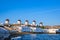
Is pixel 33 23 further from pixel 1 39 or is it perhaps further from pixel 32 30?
pixel 1 39

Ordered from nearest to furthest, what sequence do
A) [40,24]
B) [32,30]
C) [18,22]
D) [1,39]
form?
[1,39] → [32,30] → [18,22] → [40,24]

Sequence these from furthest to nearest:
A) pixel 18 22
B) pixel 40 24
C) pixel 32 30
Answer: pixel 40 24, pixel 18 22, pixel 32 30

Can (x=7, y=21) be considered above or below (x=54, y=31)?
above

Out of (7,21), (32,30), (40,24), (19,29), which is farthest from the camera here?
(40,24)

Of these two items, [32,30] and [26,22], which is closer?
[32,30]

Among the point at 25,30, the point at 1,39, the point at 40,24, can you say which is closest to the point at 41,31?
the point at 25,30

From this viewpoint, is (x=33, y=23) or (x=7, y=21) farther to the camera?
(x=33, y=23)

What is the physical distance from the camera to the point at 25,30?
52.2 m

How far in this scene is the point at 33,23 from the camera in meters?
71.4

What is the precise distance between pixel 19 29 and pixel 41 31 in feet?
32.0

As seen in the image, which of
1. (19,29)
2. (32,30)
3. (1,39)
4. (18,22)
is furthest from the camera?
(18,22)

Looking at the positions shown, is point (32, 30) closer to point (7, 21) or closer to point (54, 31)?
point (54, 31)

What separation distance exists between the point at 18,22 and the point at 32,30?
580 inches

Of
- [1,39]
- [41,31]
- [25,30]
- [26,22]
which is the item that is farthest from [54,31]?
[1,39]
